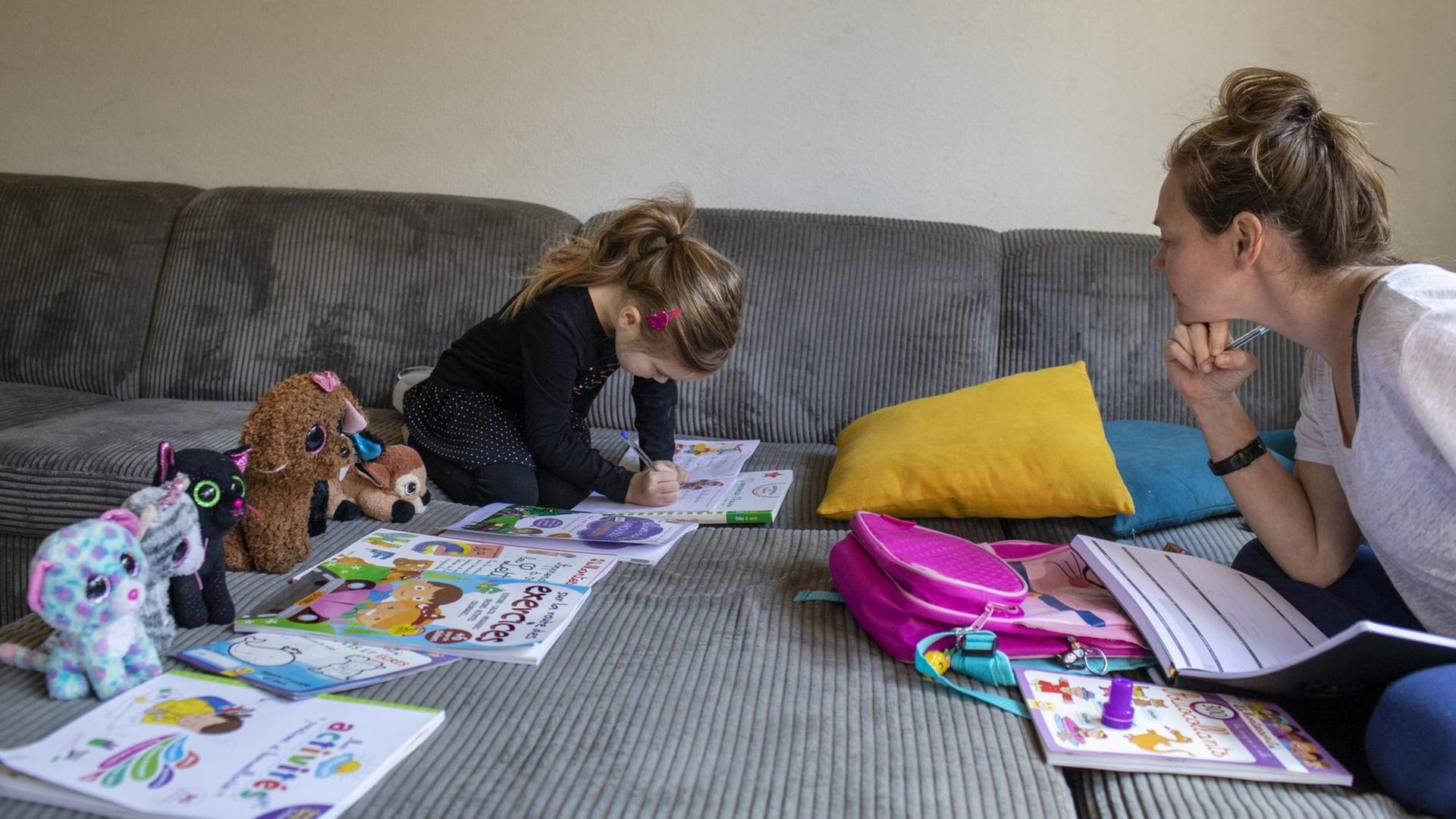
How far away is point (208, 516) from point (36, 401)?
1.25 meters

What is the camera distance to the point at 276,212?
233cm

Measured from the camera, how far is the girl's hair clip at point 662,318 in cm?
166

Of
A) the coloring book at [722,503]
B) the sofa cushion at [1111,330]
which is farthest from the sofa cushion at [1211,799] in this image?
the sofa cushion at [1111,330]

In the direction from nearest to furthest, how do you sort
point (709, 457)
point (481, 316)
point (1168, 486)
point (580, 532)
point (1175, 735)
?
point (1175, 735)
point (580, 532)
point (1168, 486)
point (709, 457)
point (481, 316)

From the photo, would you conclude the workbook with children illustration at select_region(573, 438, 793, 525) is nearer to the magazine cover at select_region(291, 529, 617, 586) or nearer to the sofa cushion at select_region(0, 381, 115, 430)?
the magazine cover at select_region(291, 529, 617, 586)

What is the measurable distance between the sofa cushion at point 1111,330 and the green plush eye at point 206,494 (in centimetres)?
148

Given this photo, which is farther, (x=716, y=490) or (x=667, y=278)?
(x=716, y=490)

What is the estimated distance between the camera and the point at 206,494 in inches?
45.7

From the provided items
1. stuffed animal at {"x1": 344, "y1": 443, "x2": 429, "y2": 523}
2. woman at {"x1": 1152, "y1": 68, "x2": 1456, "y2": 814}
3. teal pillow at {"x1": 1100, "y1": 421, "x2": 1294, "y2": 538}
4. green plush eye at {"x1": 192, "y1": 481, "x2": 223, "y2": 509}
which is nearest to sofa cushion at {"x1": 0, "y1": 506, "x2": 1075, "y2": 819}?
green plush eye at {"x1": 192, "y1": 481, "x2": 223, "y2": 509}

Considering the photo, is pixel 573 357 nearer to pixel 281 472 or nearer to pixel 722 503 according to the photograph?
pixel 722 503

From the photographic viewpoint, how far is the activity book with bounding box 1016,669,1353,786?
967 mm

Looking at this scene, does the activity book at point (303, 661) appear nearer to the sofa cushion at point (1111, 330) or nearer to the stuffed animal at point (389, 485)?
the stuffed animal at point (389, 485)

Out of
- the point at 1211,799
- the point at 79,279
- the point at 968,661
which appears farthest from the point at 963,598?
the point at 79,279

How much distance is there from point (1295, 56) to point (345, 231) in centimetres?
205
